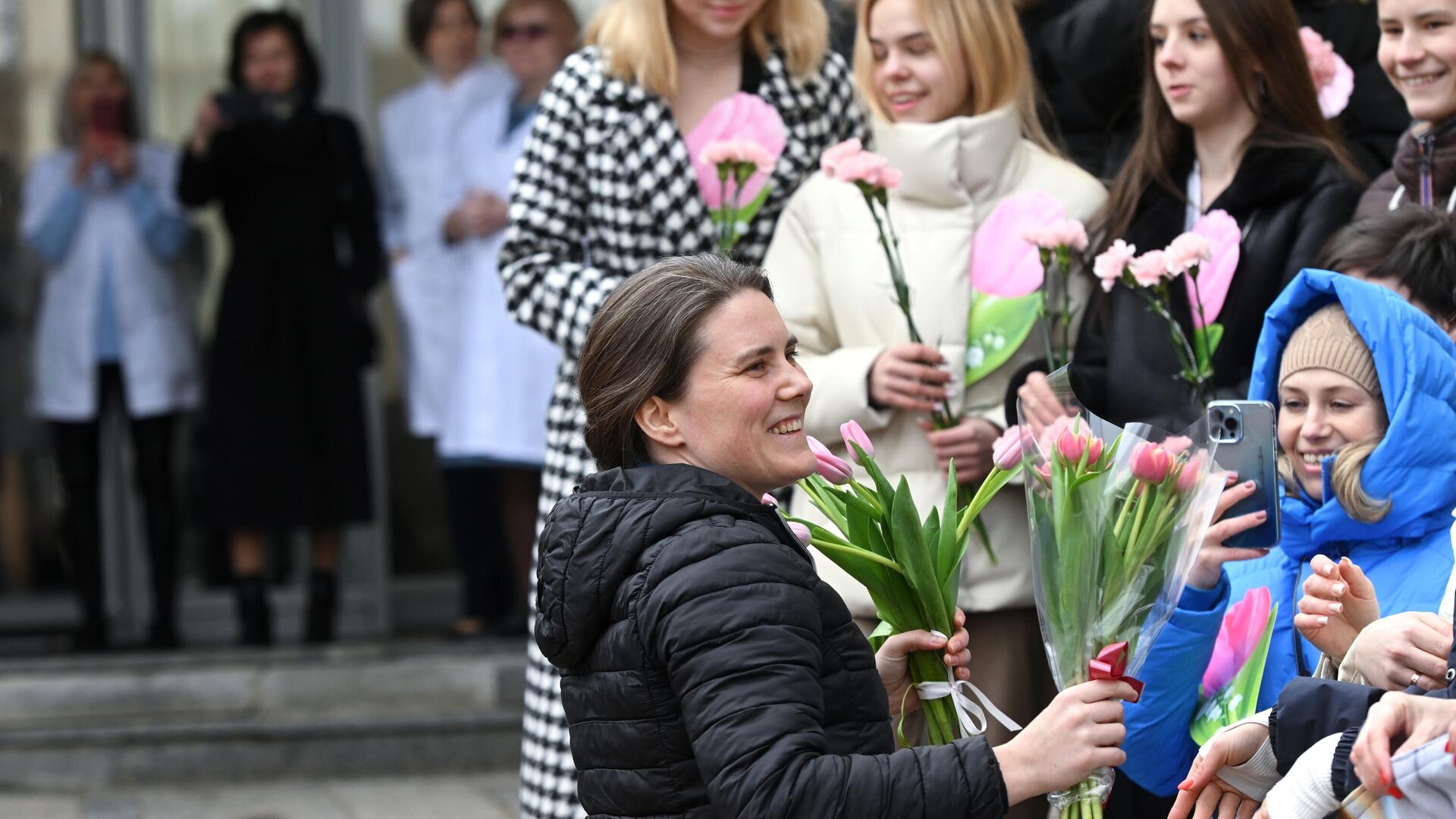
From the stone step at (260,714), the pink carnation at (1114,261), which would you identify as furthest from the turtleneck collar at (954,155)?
the stone step at (260,714)

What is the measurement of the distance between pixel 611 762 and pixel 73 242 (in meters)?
5.03

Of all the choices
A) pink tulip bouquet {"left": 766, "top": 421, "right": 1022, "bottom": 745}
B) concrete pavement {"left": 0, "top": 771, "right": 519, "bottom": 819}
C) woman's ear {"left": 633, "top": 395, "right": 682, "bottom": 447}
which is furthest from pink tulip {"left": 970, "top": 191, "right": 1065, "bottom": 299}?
concrete pavement {"left": 0, "top": 771, "right": 519, "bottom": 819}

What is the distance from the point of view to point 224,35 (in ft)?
23.6

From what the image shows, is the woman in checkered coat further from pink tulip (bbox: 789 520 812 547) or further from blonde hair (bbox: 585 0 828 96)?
pink tulip (bbox: 789 520 812 547)

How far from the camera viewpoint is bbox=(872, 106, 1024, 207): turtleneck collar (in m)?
3.35

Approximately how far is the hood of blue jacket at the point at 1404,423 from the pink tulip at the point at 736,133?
1.28m

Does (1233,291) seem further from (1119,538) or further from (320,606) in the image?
(320,606)

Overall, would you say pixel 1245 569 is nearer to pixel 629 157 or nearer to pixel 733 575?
pixel 733 575

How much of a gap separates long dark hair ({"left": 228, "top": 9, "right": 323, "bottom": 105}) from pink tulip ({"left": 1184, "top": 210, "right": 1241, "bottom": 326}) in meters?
3.84

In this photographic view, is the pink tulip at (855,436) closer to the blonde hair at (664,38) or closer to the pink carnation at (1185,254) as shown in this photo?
the pink carnation at (1185,254)

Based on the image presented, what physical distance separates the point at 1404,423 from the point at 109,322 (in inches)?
204

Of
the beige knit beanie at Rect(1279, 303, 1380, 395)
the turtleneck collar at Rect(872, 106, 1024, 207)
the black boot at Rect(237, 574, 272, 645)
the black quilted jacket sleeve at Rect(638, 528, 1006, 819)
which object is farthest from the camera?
the black boot at Rect(237, 574, 272, 645)

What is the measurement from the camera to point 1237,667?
2.60 metres

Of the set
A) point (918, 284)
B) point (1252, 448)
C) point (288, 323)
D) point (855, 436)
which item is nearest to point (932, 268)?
point (918, 284)
